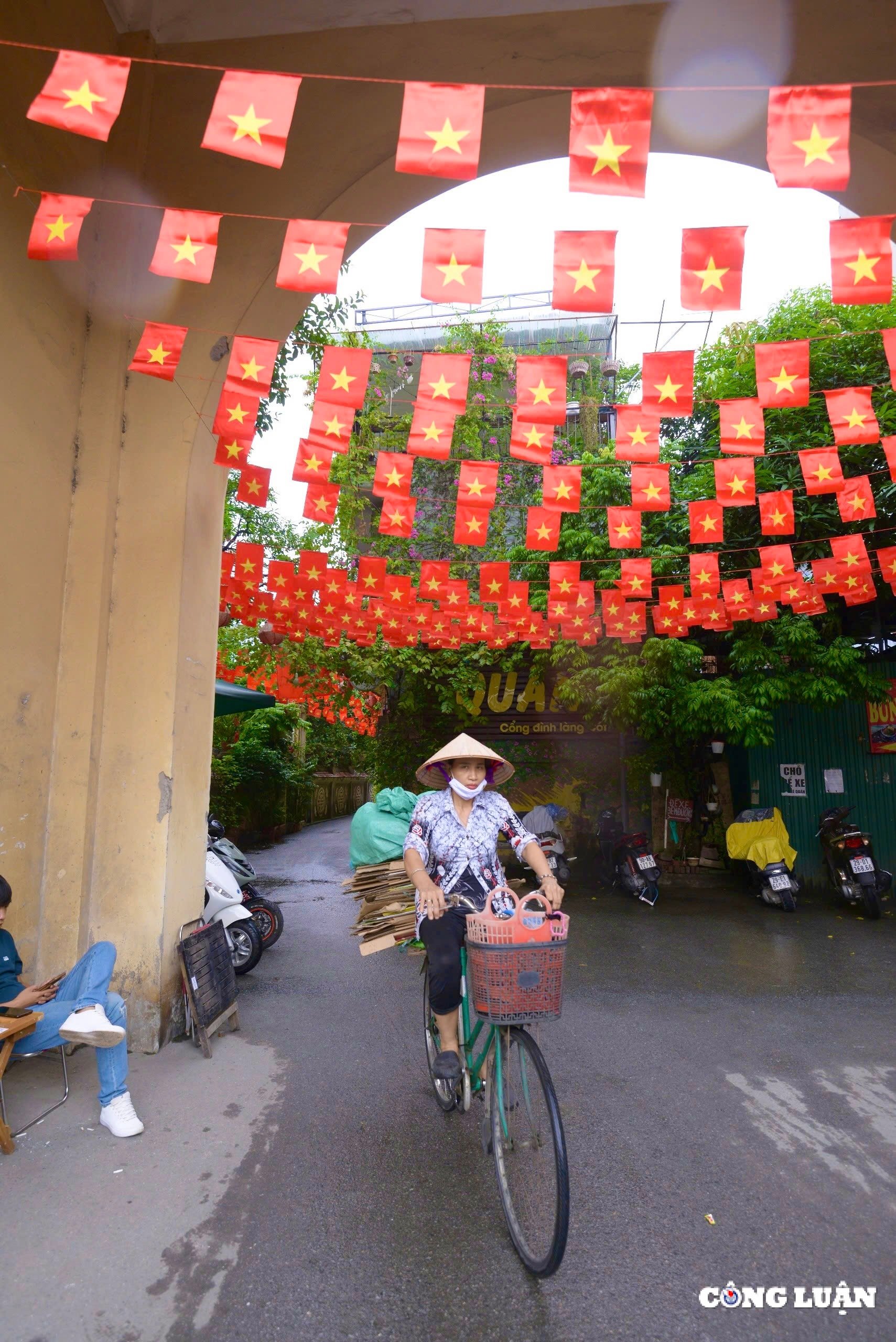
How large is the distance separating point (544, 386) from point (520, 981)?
3.65 metres

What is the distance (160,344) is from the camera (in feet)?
13.3

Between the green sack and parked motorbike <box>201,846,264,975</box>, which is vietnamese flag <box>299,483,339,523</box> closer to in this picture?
the green sack

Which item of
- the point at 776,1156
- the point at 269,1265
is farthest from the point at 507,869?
the point at 269,1265

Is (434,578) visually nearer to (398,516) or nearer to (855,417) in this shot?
(398,516)

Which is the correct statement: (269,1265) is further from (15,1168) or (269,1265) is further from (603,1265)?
(15,1168)

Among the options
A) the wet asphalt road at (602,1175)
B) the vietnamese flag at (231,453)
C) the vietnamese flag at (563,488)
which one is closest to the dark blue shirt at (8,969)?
the wet asphalt road at (602,1175)

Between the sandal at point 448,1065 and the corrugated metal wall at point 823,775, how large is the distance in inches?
350

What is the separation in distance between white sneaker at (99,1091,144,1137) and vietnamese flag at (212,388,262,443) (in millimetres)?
3506

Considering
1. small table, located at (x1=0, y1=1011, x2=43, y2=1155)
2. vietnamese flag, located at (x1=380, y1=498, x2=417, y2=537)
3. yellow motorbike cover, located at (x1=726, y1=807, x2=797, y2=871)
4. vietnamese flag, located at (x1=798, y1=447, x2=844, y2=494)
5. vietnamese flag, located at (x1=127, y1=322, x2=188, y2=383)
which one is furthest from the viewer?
yellow motorbike cover, located at (x1=726, y1=807, x2=797, y2=871)

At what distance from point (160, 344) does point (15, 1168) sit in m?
→ 3.86

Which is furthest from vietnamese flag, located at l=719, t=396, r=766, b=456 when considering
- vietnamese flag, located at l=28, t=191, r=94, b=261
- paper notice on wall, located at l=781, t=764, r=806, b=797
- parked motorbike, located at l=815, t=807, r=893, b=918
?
paper notice on wall, located at l=781, t=764, r=806, b=797

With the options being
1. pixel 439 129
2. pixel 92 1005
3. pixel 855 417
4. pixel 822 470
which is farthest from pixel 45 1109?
pixel 822 470

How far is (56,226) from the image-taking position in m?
3.38

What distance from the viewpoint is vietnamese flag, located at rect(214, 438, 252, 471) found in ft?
15.5
